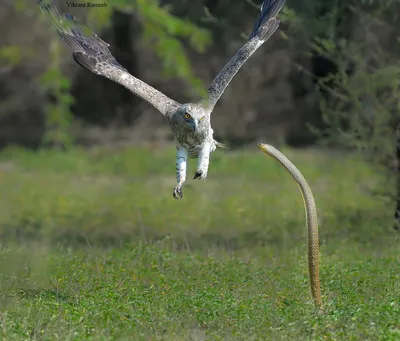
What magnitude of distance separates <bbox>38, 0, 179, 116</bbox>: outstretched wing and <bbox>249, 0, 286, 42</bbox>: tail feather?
3.40ft

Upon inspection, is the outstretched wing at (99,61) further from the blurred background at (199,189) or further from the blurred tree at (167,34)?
the blurred tree at (167,34)

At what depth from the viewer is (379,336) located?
7488mm

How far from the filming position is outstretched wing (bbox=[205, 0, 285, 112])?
9656mm

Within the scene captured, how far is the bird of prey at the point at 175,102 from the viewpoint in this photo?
31.1 ft

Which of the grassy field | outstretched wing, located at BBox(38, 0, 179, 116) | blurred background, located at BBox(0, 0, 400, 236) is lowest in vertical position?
the grassy field

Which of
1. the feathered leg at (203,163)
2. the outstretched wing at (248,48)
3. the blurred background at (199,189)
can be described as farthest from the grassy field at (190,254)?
the outstretched wing at (248,48)

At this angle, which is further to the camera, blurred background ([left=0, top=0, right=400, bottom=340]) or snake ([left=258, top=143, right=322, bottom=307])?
snake ([left=258, top=143, right=322, bottom=307])

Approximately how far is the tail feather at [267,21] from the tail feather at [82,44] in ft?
4.39

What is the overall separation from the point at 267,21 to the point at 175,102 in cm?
120

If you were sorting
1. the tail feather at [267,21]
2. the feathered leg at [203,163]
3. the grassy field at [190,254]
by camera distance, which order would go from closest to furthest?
1. the grassy field at [190,254]
2. the feathered leg at [203,163]
3. the tail feather at [267,21]

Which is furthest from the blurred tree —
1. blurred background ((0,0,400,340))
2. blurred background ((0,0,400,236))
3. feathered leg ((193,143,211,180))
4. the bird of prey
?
blurred background ((0,0,400,236))

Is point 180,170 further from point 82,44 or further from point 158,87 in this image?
point 158,87

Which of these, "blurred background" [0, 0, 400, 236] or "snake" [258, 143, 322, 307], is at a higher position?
"blurred background" [0, 0, 400, 236]

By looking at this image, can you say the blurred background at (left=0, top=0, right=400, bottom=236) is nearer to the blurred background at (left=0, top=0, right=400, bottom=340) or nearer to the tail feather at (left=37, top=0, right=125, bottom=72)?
the blurred background at (left=0, top=0, right=400, bottom=340)
